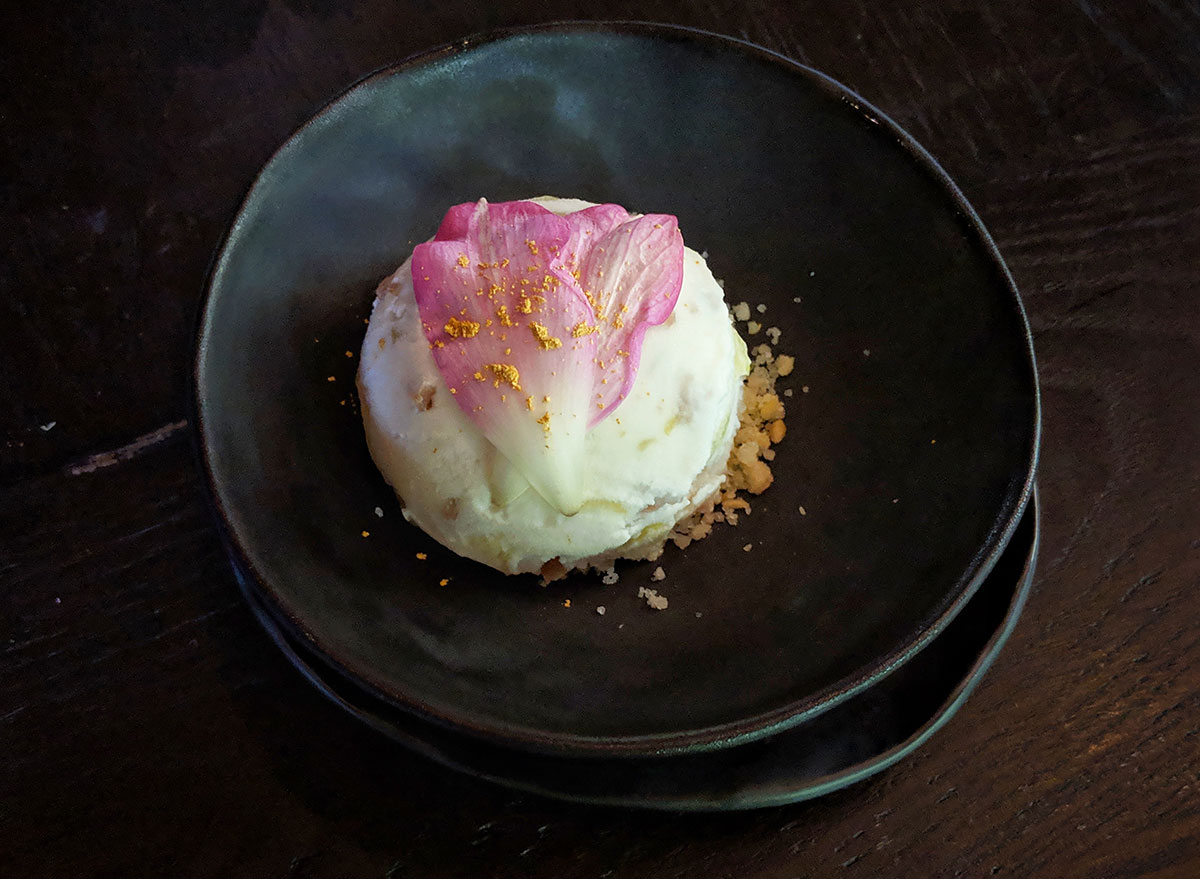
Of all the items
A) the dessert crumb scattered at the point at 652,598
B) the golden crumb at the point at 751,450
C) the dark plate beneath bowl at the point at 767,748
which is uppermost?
the golden crumb at the point at 751,450

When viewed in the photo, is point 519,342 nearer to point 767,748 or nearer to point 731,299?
point 731,299

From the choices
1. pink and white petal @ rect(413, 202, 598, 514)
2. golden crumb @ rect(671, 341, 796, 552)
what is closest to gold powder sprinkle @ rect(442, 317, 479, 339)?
pink and white petal @ rect(413, 202, 598, 514)

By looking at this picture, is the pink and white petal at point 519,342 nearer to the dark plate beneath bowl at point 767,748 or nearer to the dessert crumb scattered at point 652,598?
the dessert crumb scattered at point 652,598

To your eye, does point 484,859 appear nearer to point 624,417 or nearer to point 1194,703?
point 624,417

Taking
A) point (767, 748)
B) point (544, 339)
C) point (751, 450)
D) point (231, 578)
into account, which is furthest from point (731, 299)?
point (231, 578)

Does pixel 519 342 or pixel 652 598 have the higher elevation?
pixel 519 342

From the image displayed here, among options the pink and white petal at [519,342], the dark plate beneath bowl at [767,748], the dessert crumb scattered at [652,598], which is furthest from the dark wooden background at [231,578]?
→ the pink and white petal at [519,342]
